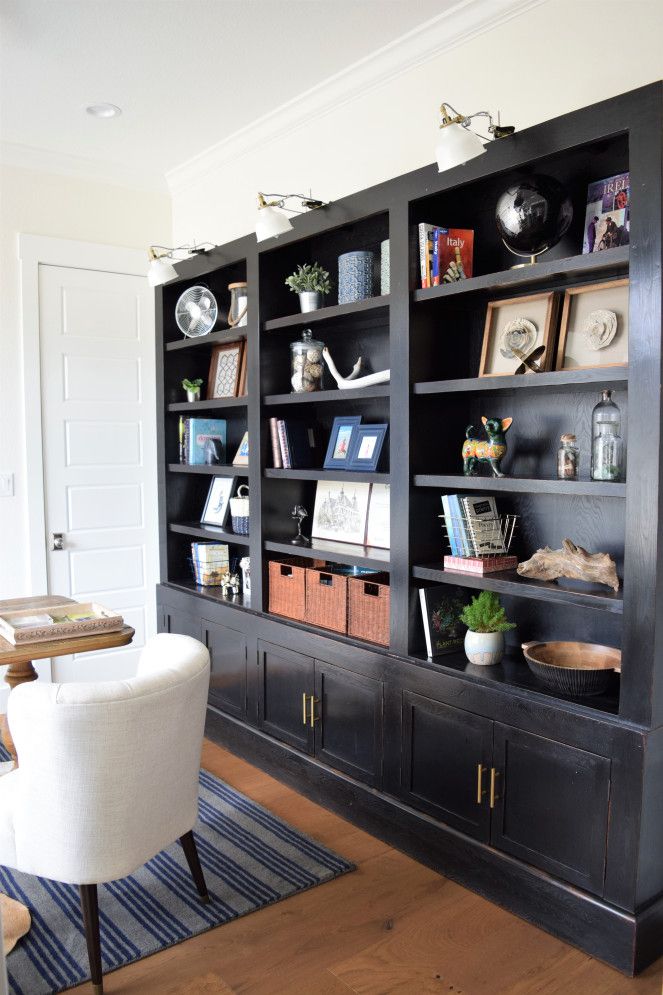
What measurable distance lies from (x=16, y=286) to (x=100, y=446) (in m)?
0.91

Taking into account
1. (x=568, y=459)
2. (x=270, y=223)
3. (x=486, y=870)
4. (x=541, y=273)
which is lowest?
(x=486, y=870)

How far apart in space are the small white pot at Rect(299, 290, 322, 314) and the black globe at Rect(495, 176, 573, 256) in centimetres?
101

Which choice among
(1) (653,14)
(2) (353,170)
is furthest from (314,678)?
(1) (653,14)

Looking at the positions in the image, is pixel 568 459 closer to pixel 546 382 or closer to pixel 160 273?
pixel 546 382

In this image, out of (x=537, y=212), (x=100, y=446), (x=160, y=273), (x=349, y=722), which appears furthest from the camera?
(x=100, y=446)

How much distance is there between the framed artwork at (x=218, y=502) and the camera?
3902 mm

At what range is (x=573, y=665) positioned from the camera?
241 cm

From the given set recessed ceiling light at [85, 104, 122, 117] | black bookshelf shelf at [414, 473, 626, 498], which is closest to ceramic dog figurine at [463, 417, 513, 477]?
black bookshelf shelf at [414, 473, 626, 498]

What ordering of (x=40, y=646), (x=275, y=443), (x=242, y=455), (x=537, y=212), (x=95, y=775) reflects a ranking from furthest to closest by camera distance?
1. (x=242, y=455)
2. (x=275, y=443)
3. (x=40, y=646)
4. (x=537, y=212)
5. (x=95, y=775)

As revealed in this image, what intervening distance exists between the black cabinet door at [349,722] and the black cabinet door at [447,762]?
0.50 feet

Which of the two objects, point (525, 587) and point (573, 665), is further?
point (573, 665)

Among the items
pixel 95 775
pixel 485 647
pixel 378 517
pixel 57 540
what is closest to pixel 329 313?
pixel 378 517

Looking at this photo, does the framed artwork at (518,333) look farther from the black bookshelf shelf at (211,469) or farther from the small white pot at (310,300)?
the black bookshelf shelf at (211,469)

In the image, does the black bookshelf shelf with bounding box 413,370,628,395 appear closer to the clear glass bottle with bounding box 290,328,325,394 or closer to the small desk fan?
the clear glass bottle with bounding box 290,328,325,394
